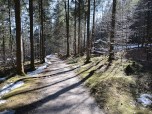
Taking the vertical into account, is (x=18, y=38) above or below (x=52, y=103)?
above

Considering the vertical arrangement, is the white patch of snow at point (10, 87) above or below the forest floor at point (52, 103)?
above

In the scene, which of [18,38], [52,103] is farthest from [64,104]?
[18,38]

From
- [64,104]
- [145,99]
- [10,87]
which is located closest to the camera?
[64,104]

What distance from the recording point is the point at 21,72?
7.52 m

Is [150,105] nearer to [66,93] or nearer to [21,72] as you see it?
[66,93]

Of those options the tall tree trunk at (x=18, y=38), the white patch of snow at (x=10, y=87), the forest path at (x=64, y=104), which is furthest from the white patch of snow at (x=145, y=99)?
the tall tree trunk at (x=18, y=38)

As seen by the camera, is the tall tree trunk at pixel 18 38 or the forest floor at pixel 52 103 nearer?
the forest floor at pixel 52 103

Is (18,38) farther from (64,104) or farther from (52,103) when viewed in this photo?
(64,104)

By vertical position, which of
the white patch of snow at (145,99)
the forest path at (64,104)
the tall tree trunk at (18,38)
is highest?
the tall tree trunk at (18,38)

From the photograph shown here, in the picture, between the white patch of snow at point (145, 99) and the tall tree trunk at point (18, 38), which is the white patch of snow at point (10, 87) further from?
the white patch of snow at point (145, 99)

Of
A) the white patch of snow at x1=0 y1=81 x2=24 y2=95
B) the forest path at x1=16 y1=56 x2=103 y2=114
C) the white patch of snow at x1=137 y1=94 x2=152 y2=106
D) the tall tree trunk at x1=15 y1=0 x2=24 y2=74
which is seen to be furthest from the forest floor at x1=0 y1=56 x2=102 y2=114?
the tall tree trunk at x1=15 y1=0 x2=24 y2=74

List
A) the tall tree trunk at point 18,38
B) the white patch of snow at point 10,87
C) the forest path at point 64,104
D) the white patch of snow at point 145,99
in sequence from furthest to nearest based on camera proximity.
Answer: the tall tree trunk at point 18,38, the white patch of snow at point 10,87, the white patch of snow at point 145,99, the forest path at point 64,104

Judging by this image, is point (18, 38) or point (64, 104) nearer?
point (64, 104)

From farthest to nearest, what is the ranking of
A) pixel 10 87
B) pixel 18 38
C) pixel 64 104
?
pixel 18 38 → pixel 10 87 → pixel 64 104
